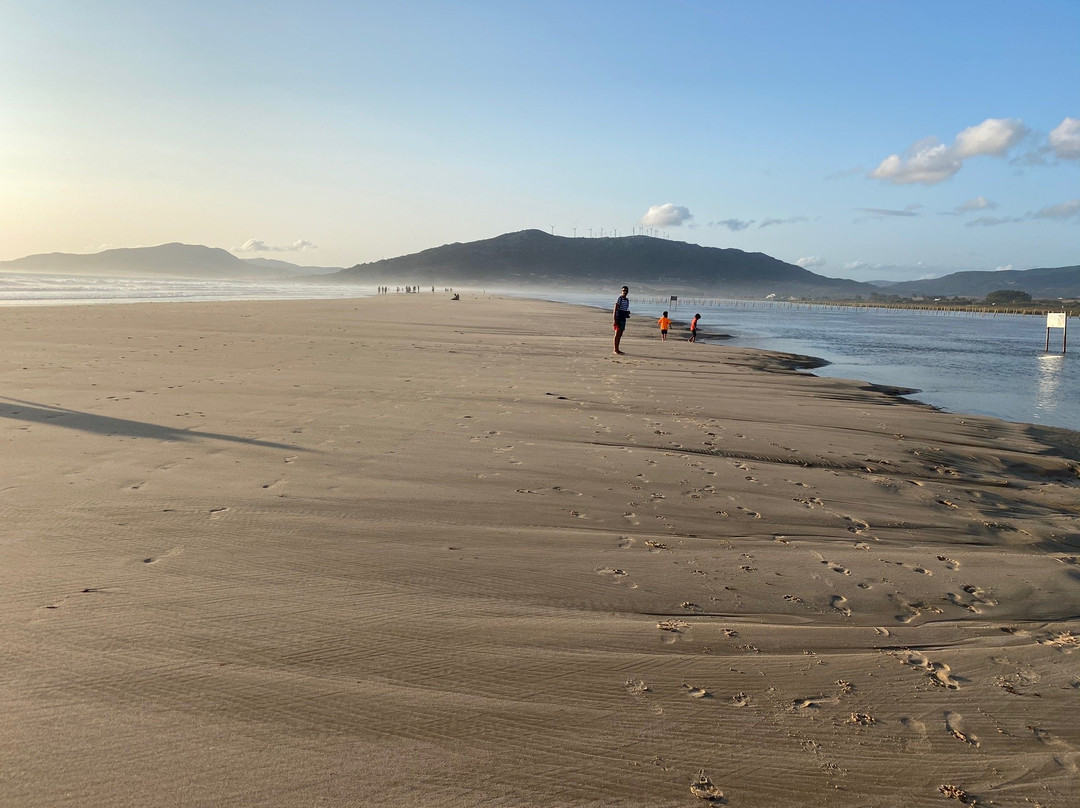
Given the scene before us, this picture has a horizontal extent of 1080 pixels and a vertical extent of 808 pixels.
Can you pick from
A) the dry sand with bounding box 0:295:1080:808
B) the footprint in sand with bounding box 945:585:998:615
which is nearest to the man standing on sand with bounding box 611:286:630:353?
the dry sand with bounding box 0:295:1080:808

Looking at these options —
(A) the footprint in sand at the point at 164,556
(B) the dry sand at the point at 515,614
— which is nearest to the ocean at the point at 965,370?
(B) the dry sand at the point at 515,614

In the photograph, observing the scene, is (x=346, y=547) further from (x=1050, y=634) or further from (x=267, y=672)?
(x=1050, y=634)

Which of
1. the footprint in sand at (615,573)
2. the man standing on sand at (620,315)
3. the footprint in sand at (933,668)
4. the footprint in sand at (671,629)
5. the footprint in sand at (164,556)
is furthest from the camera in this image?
the man standing on sand at (620,315)

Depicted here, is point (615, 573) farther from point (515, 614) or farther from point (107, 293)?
point (107, 293)

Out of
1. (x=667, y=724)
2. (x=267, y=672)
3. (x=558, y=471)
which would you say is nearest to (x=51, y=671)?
(x=267, y=672)

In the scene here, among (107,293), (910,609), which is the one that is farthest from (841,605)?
(107,293)

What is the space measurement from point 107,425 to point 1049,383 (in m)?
23.0

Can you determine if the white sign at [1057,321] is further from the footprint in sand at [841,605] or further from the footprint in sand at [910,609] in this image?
the footprint in sand at [841,605]

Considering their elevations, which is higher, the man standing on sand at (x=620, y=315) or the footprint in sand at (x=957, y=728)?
the man standing on sand at (x=620, y=315)

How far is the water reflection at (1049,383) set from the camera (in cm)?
1556

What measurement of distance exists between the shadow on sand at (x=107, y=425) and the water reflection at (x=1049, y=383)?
15.3 meters

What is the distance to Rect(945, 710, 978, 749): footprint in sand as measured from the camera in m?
3.03

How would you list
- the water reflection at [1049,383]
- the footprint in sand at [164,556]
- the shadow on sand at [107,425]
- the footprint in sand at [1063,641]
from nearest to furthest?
the footprint in sand at [1063,641] < the footprint in sand at [164,556] < the shadow on sand at [107,425] < the water reflection at [1049,383]

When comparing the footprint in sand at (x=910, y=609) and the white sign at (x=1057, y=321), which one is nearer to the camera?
the footprint in sand at (x=910, y=609)
